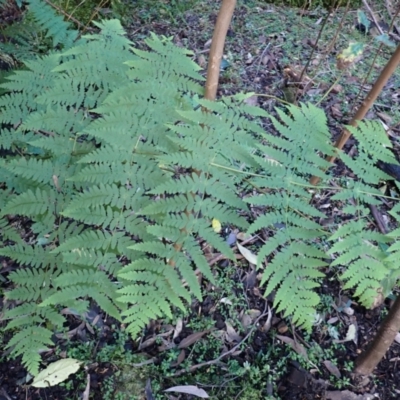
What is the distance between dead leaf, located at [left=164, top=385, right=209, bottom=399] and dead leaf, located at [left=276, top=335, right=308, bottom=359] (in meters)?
0.48

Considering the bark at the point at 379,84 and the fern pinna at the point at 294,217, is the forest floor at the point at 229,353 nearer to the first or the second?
the fern pinna at the point at 294,217

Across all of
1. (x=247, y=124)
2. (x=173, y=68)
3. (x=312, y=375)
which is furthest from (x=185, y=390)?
(x=173, y=68)

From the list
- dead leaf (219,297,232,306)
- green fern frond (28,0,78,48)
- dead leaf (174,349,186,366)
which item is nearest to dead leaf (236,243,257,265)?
dead leaf (219,297,232,306)

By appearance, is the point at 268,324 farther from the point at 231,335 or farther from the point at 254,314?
the point at 231,335

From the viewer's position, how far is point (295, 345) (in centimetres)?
217

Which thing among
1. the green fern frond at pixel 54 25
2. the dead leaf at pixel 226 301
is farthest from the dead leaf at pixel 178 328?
the green fern frond at pixel 54 25

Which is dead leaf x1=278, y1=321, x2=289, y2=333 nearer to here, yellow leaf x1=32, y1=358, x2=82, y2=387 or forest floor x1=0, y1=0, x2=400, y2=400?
forest floor x1=0, y1=0, x2=400, y2=400

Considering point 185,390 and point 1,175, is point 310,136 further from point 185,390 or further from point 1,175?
point 1,175

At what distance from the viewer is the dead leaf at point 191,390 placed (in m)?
2.00

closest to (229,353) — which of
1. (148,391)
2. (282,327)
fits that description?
(282,327)

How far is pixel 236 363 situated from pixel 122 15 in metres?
2.96

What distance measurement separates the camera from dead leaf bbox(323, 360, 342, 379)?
2107 millimetres

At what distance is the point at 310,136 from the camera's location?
187 centimetres

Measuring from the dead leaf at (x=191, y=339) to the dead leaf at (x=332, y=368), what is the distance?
0.62 metres
